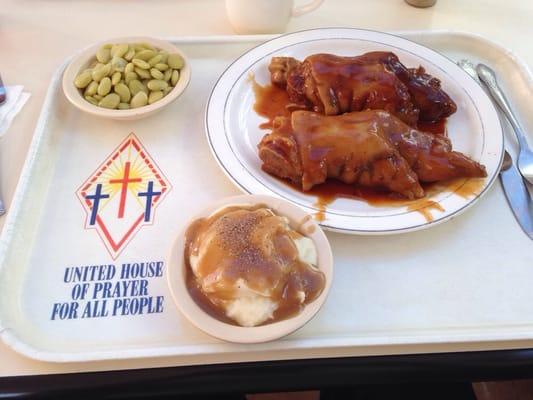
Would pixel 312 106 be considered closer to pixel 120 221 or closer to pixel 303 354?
pixel 120 221

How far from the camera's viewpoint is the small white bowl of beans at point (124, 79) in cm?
116

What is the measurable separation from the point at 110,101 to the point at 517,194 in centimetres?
101

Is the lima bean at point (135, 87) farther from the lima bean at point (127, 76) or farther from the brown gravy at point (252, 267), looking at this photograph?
the brown gravy at point (252, 267)

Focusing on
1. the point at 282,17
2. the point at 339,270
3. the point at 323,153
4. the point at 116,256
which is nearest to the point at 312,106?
the point at 323,153

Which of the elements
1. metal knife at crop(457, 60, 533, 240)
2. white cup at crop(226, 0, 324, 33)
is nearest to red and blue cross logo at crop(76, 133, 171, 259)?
white cup at crop(226, 0, 324, 33)

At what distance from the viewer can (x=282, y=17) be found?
148cm

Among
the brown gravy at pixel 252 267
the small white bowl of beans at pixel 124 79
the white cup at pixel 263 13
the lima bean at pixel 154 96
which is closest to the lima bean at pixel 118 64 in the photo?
the small white bowl of beans at pixel 124 79

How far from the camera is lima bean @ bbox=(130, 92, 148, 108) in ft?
3.85

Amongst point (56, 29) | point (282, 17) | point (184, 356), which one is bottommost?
point (184, 356)

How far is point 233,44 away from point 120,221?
72 cm

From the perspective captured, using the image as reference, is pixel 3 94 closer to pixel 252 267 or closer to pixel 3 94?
pixel 3 94

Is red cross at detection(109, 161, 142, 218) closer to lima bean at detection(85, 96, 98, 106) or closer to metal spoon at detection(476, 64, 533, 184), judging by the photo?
lima bean at detection(85, 96, 98, 106)

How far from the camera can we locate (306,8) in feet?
4.86

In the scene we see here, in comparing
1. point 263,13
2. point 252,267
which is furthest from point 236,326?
point 263,13
